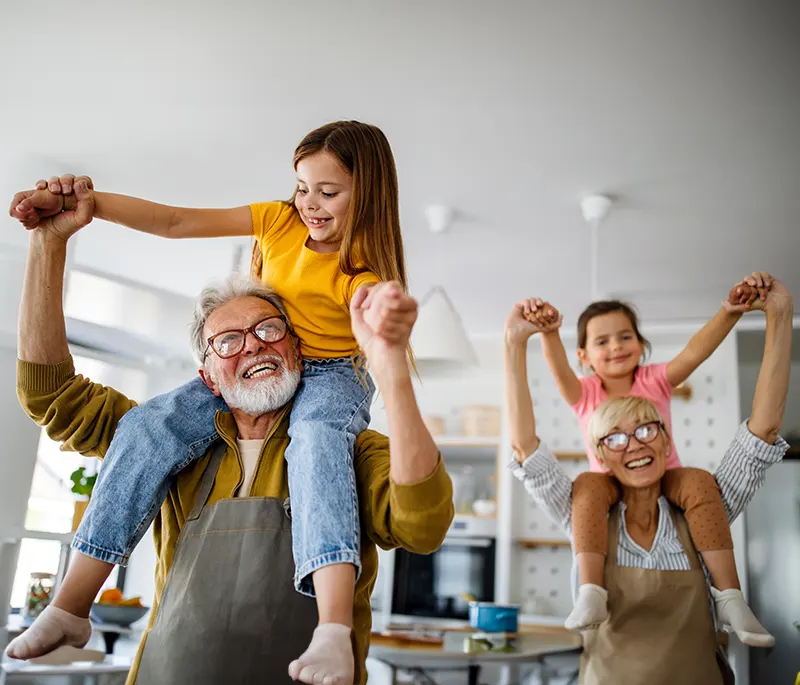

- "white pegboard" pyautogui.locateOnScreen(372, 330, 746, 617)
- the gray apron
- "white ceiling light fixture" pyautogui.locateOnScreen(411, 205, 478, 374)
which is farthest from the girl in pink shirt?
"white pegboard" pyautogui.locateOnScreen(372, 330, 746, 617)

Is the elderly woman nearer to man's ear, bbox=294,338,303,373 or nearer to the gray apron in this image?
man's ear, bbox=294,338,303,373

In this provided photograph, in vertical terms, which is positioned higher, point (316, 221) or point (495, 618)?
point (316, 221)

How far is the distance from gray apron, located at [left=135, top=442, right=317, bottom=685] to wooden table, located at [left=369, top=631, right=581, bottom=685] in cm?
121

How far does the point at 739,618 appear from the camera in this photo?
5.97ft

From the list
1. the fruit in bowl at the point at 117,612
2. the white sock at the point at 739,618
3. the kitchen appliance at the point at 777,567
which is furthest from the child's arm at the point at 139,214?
the kitchen appliance at the point at 777,567

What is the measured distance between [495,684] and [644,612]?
3.20 feet

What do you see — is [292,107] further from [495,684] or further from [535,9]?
[495,684]

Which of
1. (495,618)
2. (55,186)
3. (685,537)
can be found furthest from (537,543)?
(55,186)

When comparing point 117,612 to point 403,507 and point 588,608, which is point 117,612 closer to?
point 588,608

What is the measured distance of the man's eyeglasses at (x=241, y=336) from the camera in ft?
4.90

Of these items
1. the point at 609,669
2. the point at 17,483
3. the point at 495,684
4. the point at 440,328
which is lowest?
the point at 495,684

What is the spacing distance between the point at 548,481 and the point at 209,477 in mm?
1023

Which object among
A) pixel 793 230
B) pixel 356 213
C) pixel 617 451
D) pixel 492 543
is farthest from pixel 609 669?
pixel 492 543

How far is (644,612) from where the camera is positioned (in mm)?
1953
